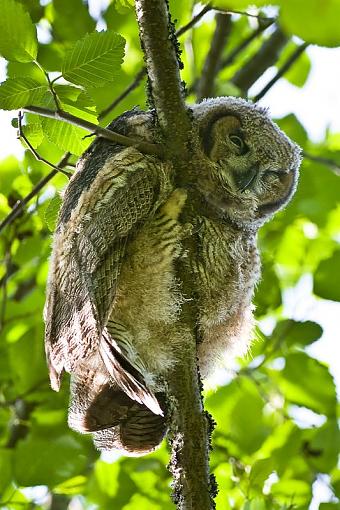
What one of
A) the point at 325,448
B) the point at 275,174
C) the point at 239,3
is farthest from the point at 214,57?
the point at 239,3

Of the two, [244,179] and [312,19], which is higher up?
[312,19]

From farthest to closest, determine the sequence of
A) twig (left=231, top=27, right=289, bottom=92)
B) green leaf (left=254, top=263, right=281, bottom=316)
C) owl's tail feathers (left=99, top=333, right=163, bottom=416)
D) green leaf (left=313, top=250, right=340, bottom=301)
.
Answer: twig (left=231, top=27, right=289, bottom=92) → green leaf (left=254, top=263, right=281, bottom=316) → green leaf (left=313, top=250, right=340, bottom=301) → owl's tail feathers (left=99, top=333, right=163, bottom=416)

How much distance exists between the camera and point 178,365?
1662 millimetres

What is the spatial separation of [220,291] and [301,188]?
107cm

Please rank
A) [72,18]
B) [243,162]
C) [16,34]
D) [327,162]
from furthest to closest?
1. [327,162]
2. [72,18]
3. [243,162]
4. [16,34]

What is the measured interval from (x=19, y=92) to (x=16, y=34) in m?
0.12

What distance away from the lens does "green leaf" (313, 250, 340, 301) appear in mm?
2424

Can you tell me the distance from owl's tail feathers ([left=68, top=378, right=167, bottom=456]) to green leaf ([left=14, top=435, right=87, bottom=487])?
363 mm

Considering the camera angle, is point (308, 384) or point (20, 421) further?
point (20, 421)

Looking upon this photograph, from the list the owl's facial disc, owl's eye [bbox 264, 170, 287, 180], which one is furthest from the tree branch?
owl's eye [bbox 264, 170, 287, 180]

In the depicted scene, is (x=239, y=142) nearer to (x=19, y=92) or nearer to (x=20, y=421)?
(x=19, y=92)

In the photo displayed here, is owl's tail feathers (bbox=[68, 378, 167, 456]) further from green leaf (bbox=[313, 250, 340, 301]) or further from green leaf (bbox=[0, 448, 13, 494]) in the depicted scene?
green leaf (bbox=[313, 250, 340, 301])

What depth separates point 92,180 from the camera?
1749mm

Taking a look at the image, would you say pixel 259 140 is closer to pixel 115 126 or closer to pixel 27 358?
pixel 115 126
